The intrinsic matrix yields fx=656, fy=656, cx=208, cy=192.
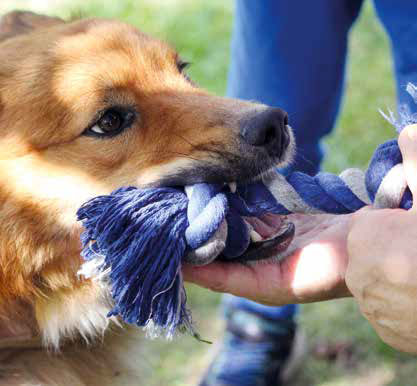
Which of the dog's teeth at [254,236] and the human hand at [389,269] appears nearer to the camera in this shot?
the human hand at [389,269]

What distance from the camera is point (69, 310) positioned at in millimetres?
2455

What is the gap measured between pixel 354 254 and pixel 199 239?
0.50 meters

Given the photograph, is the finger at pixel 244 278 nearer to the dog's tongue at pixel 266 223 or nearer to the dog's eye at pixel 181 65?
the dog's tongue at pixel 266 223

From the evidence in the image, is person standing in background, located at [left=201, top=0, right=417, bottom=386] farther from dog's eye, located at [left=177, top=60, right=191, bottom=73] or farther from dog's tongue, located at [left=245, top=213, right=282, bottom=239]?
dog's tongue, located at [left=245, top=213, right=282, bottom=239]

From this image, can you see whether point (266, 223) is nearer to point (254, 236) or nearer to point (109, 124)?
point (254, 236)

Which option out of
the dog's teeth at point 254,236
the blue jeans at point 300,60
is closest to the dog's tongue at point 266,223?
the dog's teeth at point 254,236

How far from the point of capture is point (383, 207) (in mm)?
1857

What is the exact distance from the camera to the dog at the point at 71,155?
2.30 metres

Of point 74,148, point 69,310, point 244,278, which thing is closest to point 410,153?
point 244,278

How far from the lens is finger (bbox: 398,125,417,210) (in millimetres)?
1755

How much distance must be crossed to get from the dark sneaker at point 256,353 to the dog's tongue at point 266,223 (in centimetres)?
143

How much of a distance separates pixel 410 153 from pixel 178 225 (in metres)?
0.72

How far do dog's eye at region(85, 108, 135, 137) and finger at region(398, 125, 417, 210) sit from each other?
104cm

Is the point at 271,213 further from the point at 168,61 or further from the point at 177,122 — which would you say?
the point at 168,61
